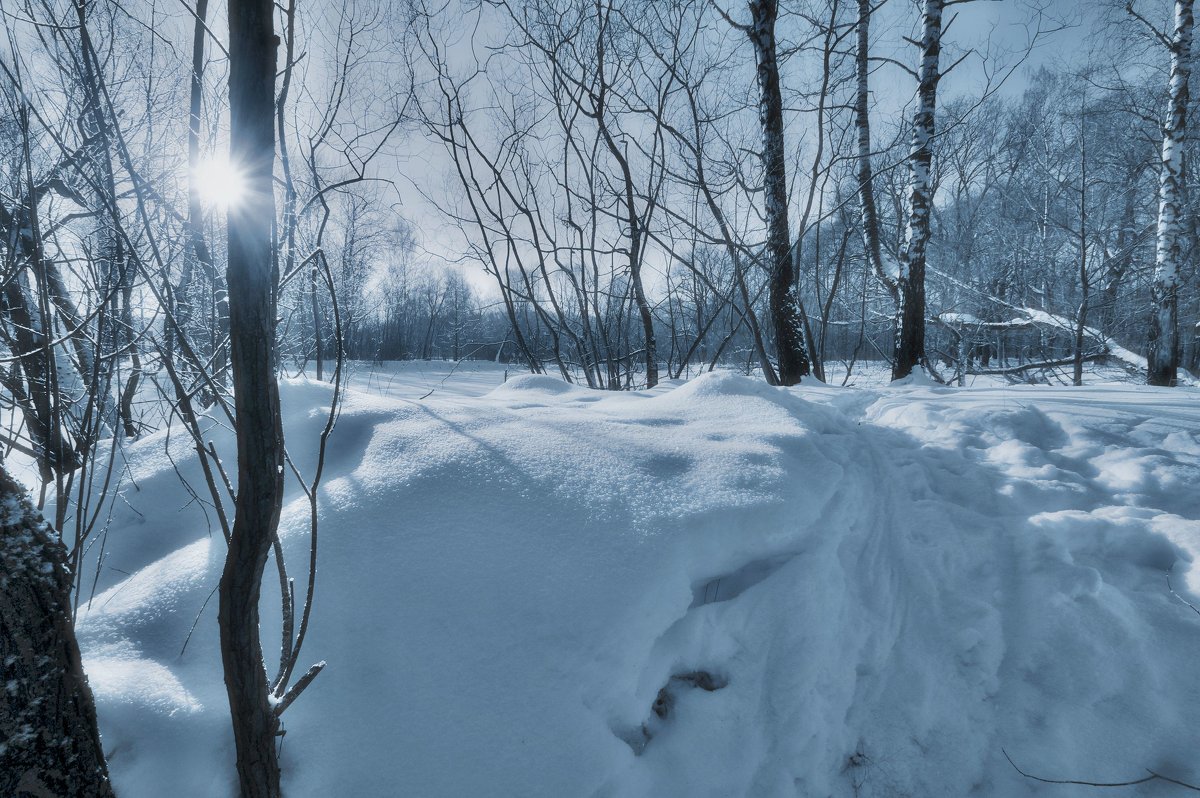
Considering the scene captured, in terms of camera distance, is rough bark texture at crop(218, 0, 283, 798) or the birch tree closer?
rough bark texture at crop(218, 0, 283, 798)

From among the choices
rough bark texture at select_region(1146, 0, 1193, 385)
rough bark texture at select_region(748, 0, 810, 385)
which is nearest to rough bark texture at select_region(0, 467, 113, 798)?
rough bark texture at select_region(748, 0, 810, 385)

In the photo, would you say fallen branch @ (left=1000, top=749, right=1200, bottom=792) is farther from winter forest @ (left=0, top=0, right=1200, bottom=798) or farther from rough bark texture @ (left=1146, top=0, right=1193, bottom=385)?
rough bark texture @ (left=1146, top=0, right=1193, bottom=385)

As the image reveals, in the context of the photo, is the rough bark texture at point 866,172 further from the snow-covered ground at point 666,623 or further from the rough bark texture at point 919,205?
the snow-covered ground at point 666,623

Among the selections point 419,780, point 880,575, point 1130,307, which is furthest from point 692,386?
point 1130,307

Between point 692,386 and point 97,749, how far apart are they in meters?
2.25

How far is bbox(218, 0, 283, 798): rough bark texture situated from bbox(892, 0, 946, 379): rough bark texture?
18.5 feet

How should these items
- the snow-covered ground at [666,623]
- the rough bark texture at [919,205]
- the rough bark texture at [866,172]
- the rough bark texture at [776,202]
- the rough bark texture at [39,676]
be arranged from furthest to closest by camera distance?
the rough bark texture at [866,172] → the rough bark texture at [919,205] → the rough bark texture at [776,202] → the snow-covered ground at [666,623] → the rough bark texture at [39,676]

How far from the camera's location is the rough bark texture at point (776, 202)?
13.9 feet

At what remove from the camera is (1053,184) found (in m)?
11.4

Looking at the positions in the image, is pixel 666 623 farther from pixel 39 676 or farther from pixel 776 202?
pixel 776 202

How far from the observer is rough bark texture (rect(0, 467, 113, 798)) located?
2.04ft

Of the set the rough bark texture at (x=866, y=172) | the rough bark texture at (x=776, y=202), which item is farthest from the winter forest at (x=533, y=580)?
the rough bark texture at (x=866, y=172)

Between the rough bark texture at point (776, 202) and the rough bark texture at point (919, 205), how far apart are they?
154 centimetres

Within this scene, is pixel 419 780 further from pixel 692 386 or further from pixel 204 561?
pixel 692 386
